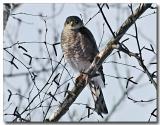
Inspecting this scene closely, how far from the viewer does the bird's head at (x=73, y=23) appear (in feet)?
8.26

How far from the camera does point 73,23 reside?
2.64m

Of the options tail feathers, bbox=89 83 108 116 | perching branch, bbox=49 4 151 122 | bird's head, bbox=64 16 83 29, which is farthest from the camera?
bird's head, bbox=64 16 83 29

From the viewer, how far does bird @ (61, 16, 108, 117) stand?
95.0 inches

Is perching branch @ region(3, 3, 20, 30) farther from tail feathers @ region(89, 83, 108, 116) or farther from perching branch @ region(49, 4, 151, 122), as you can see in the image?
tail feathers @ region(89, 83, 108, 116)

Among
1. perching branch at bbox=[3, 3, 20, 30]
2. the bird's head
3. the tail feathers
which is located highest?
perching branch at bbox=[3, 3, 20, 30]

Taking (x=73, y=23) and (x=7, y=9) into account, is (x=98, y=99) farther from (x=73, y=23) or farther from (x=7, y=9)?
(x=7, y=9)

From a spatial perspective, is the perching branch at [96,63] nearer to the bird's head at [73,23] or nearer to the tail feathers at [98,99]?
the tail feathers at [98,99]

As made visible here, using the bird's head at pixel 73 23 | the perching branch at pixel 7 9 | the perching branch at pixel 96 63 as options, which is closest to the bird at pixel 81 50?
the bird's head at pixel 73 23

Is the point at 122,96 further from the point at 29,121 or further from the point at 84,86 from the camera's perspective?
the point at 29,121

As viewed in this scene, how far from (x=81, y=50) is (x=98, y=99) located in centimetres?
40

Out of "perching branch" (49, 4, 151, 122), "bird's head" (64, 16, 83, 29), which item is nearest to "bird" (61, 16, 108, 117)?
"bird's head" (64, 16, 83, 29)

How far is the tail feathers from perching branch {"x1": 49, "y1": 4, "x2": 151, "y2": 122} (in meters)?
0.20

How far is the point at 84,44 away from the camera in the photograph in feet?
8.76

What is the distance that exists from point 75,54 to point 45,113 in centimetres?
67
